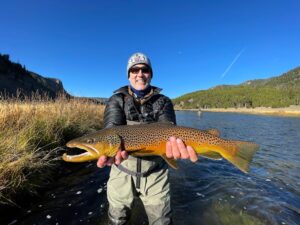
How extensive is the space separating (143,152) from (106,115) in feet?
2.87

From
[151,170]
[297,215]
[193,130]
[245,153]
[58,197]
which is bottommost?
[297,215]

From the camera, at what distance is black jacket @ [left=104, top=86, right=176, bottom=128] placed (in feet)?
12.2

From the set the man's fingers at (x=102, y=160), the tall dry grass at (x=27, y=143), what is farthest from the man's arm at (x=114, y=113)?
the tall dry grass at (x=27, y=143)

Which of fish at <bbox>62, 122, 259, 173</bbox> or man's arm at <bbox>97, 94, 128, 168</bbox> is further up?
man's arm at <bbox>97, 94, 128, 168</bbox>

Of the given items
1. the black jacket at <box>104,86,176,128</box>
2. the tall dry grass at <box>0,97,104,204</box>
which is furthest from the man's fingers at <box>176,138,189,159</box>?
the tall dry grass at <box>0,97,104,204</box>

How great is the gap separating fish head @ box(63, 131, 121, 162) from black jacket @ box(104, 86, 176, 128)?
55 centimetres

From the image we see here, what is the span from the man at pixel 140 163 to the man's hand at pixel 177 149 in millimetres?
601

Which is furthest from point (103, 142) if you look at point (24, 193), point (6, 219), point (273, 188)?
point (273, 188)

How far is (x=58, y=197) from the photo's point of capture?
623 cm

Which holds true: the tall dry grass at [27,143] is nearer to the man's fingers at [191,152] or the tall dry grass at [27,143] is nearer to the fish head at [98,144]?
the fish head at [98,144]

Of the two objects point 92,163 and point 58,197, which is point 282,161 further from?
point 58,197

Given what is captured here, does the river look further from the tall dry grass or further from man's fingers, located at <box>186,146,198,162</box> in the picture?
man's fingers, located at <box>186,146,198,162</box>

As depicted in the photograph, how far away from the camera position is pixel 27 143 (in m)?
6.12

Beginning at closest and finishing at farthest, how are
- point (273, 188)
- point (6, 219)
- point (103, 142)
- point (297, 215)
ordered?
point (103, 142) < point (6, 219) < point (297, 215) < point (273, 188)
